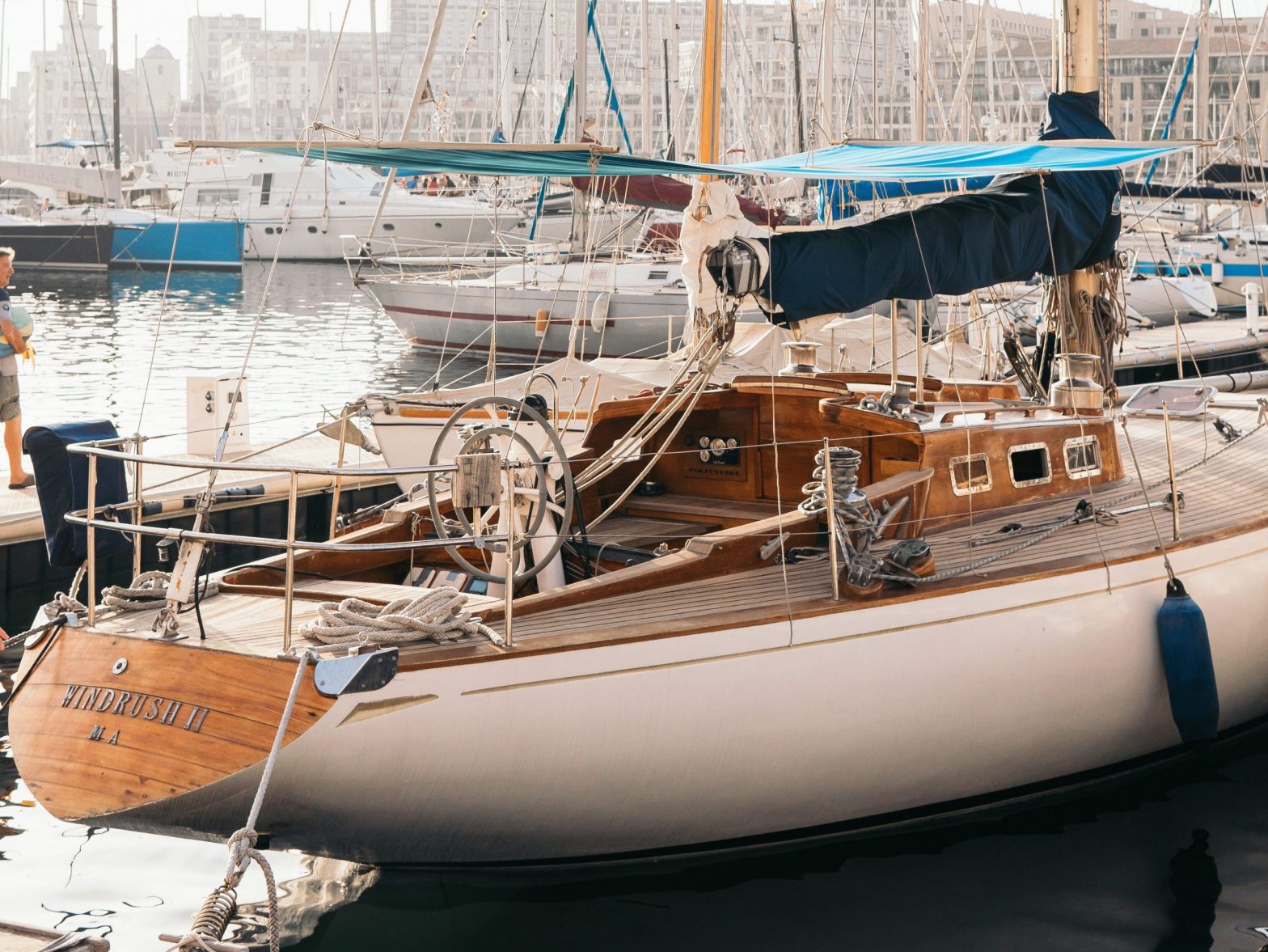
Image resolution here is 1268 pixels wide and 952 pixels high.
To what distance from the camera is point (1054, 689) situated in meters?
5.96

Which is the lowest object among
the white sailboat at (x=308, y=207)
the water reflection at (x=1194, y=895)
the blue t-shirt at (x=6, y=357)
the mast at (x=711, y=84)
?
the water reflection at (x=1194, y=895)

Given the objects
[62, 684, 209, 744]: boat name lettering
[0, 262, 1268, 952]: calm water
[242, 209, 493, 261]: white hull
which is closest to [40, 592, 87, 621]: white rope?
[62, 684, 209, 744]: boat name lettering

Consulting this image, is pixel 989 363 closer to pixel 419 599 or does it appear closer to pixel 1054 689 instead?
pixel 1054 689

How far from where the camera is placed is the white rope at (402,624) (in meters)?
5.06

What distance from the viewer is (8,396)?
32.9ft

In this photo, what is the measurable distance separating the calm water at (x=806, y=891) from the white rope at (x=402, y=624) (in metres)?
1.11

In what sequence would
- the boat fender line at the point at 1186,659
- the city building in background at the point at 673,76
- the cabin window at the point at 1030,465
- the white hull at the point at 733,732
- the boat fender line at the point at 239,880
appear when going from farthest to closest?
1. the city building in background at the point at 673,76
2. the cabin window at the point at 1030,465
3. the boat fender line at the point at 1186,659
4. the white hull at the point at 733,732
5. the boat fender line at the point at 239,880

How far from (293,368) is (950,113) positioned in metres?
11.8

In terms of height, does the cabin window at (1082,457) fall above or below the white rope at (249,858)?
above

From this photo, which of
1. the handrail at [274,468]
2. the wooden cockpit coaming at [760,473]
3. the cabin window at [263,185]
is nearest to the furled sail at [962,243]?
the wooden cockpit coaming at [760,473]

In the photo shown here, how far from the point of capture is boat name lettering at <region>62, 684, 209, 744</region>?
4953 millimetres

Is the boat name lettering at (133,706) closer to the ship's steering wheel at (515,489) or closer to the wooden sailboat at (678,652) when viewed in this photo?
the wooden sailboat at (678,652)

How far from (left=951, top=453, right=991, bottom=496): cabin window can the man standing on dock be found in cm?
632

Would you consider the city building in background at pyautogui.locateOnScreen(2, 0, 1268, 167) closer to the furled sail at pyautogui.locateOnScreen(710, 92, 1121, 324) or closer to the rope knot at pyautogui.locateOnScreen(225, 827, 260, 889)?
the furled sail at pyautogui.locateOnScreen(710, 92, 1121, 324)
